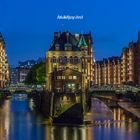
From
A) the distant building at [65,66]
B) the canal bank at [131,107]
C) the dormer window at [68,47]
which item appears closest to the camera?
the distant building at [65,66]

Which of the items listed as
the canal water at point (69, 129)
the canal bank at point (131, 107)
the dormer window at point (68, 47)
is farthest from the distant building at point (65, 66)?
the canal bank at point (131, 107)

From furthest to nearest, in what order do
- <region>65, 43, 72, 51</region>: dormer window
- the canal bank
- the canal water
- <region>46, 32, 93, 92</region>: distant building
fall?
<region>65, 43, 72, 51</region>: dormer window
the canal bank
<region>46, 32, 93, 92</region>: distant building
the canal water

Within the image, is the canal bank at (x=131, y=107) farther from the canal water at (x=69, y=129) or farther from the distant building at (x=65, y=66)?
the distant building at (x=65, y=66)

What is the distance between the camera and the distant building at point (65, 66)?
131m

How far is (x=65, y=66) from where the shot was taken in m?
140

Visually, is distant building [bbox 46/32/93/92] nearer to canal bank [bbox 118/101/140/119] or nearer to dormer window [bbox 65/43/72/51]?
dormer window [bbox 65/43/72/51]

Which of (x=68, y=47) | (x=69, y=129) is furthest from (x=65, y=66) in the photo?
(x=69, y=129)

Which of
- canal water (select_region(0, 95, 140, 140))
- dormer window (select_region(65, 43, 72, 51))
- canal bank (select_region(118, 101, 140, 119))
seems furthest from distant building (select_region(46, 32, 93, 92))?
canal bank (select_region(118, 101, 140, 119))

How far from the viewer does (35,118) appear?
12506 centimetres

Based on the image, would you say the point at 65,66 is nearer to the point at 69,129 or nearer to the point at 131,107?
the point at 131,107

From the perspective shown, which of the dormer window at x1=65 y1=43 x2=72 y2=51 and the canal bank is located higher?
the dormer window at x1=65 y1=43 x2=72 y2=51

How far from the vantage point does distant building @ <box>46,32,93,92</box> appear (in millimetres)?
130875

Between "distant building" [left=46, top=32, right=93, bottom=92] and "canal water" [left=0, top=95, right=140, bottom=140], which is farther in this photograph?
"distant building" [left=46, top=32, right=93, bottom=92]

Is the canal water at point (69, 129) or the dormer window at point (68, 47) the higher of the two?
the dormer window at point (68, 47)
